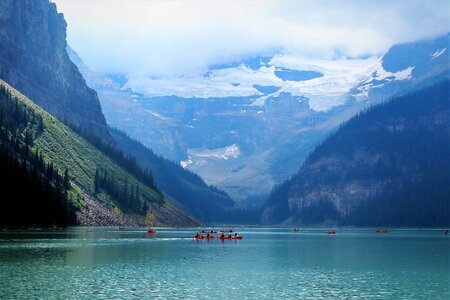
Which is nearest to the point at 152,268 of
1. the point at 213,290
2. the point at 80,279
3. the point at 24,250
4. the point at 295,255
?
the point at 80,279

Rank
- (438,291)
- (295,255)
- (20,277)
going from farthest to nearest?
(295,255), (20,277), (438,291)

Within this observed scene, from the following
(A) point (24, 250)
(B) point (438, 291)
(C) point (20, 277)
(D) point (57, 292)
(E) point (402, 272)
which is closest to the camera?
(D) point (57, 292)

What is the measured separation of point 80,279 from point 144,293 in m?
14.3

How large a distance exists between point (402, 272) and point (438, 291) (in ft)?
76.4

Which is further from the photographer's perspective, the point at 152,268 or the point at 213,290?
the point at 152,268

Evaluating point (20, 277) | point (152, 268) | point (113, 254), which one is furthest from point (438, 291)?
point (113, 254)

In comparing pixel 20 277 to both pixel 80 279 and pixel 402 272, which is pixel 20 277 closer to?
pixel 80 279

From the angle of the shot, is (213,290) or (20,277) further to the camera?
(20,277)

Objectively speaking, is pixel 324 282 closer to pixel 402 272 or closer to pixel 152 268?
pixel 402 272

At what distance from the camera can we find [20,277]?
306 feet

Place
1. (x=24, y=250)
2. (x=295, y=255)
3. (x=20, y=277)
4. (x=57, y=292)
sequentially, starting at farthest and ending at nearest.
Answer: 1. (x=295, y=255)
2. (x=24, y=250)
3. (x=20, y=277)
4. (x=57, y=292)

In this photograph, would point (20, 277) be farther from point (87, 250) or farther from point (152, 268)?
point (87, 250)

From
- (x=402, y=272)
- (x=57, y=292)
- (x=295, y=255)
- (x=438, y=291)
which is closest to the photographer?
(x=57, y=292)

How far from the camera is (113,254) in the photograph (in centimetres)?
13588
